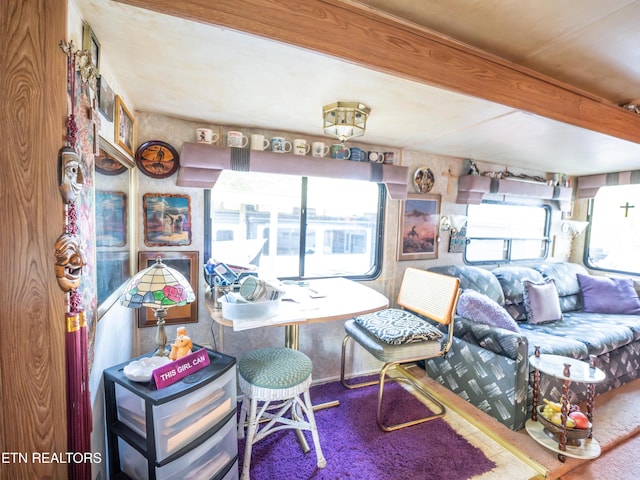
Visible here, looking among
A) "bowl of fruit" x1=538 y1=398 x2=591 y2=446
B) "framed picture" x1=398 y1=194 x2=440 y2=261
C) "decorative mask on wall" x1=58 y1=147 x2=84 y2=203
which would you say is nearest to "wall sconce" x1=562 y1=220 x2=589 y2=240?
"framed picture" x1=398 y1=194 x2=440 y2=261

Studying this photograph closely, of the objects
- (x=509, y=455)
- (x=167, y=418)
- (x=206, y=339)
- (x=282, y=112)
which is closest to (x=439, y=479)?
(x=509, y=455)

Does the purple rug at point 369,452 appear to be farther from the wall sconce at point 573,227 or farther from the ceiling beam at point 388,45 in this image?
the wall sconce at point 573,227

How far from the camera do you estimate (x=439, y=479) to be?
5.57 ft

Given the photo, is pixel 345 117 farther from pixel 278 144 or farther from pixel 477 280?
pixel 477 280

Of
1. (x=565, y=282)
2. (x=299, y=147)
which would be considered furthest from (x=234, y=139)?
(x=565, y=282)

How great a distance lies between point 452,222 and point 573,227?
A: 2.09m

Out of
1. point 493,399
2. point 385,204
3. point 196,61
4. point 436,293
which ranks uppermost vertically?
point 196,61

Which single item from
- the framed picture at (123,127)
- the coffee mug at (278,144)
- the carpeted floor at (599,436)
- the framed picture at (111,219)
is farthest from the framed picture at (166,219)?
the carpeted floor at (599,436)

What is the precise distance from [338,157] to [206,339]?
1741 mm

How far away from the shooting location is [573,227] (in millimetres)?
3967

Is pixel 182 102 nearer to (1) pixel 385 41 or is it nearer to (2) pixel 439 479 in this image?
(1) pixel 385 41

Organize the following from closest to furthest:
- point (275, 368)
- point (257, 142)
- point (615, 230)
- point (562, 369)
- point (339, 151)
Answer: point (275, 368)
point (562, 369)
point (257, 142)
point (339, 151)
point (615, 230)

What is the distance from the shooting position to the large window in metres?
2.38

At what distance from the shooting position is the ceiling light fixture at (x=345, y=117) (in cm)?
172
